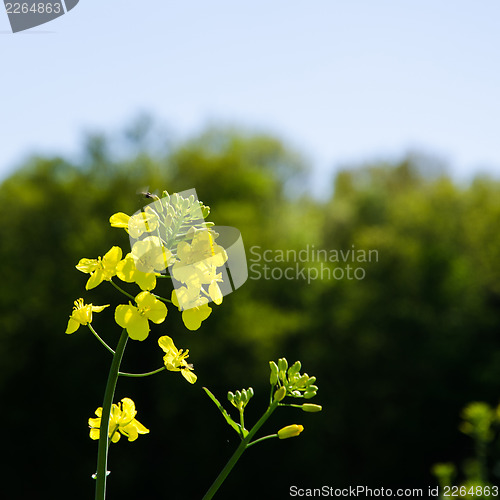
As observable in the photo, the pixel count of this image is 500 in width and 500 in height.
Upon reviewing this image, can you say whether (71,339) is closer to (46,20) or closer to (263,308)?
(263,308)

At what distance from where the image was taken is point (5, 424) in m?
11.9

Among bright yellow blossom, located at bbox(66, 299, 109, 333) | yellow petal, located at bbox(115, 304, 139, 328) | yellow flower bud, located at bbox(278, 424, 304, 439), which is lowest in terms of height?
yellow flower bud, located at bbox(278, 424, 304, 439)

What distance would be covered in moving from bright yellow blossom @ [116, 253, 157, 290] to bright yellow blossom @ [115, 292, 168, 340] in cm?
2

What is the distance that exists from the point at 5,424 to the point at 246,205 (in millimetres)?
6935

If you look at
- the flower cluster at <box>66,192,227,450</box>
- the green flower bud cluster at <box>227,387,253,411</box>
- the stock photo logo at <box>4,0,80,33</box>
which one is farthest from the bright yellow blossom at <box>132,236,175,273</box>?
the stock photo logo at <box>4,0,80,33</box>

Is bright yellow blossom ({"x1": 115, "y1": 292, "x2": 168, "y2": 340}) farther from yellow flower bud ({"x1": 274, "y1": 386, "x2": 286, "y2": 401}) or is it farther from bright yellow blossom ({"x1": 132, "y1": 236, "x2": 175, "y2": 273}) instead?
yellow flower bud ({"x1": 274, "y1": 386, "x2": 286, "y2": 401})

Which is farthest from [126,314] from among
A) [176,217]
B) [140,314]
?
[176,217]

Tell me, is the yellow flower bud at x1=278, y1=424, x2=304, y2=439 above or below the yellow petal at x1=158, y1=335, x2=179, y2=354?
below

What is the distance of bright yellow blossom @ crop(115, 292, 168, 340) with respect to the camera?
1.02 meters

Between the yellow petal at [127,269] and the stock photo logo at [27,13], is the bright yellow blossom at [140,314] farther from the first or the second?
the stock photo logo at [27,13]
